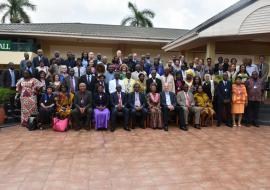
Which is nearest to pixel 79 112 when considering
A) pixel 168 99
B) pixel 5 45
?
pixel 168 99

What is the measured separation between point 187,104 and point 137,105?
1544mm

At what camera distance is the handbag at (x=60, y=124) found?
8.95 metres

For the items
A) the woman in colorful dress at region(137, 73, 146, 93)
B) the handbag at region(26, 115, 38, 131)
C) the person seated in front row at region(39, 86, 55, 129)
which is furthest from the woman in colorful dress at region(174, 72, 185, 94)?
the handbag at region(26, 115, 38, 131)

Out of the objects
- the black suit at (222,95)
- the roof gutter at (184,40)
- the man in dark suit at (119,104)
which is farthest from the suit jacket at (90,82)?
the roof gutter at (184,40)

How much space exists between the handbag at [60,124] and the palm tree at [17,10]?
25.4 m

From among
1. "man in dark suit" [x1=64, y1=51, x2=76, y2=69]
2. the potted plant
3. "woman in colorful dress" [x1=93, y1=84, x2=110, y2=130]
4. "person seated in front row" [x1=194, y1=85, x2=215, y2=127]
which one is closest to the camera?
"woman in colorful dress" [x1=93, y1=84, x2=110, y2=130]

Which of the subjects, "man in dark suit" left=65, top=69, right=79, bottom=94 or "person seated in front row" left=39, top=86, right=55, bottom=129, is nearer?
"person seated in front row" left=39, top=86, right=55, bottom=129

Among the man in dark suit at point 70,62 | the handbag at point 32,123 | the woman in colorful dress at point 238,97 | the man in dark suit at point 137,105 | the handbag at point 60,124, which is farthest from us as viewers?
the man in dark suit at point 70,62

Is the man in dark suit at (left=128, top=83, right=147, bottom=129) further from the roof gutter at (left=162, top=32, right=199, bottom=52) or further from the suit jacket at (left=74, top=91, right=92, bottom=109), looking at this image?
the roof gutter at (left=162, top=32, right=199, bottom=52)

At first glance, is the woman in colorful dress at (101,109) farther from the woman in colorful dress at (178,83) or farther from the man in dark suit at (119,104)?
the woman in colorful dress at (178,83)

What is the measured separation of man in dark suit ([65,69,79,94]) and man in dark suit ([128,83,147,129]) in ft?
5.52

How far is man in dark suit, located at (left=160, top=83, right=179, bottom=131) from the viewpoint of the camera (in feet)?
31.7

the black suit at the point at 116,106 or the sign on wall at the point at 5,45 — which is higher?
the sign on wall at the point at 5,45

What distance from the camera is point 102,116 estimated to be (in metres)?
9.19
